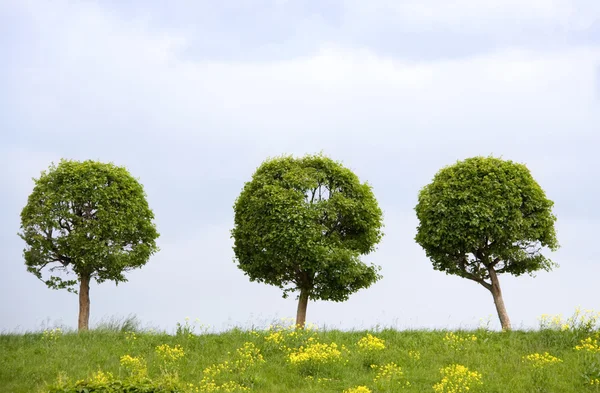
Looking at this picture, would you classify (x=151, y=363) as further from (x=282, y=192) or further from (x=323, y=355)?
(x=282, y=192)

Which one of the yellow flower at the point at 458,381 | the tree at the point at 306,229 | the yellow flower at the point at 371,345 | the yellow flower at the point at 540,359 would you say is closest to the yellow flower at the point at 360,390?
the yellow flower at the point at 458,381

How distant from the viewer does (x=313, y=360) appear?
1733 cm

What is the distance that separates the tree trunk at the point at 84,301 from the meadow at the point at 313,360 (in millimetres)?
3625

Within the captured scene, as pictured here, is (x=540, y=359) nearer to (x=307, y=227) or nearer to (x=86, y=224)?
(x=307, y=227)

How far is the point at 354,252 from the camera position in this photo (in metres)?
26.2

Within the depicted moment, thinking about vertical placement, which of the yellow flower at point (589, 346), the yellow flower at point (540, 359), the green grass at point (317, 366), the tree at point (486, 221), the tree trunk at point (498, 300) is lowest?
the green grass at point (317, 366)

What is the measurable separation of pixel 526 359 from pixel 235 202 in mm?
14986

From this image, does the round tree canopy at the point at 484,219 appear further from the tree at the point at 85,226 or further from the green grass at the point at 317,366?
the tree at the point at 85,226

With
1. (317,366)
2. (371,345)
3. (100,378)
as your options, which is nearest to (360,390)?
(317,366)

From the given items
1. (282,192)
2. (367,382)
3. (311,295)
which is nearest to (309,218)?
(282,192)

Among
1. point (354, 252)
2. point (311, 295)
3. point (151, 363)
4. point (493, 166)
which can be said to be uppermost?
point (493, 166)

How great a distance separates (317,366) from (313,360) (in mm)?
213

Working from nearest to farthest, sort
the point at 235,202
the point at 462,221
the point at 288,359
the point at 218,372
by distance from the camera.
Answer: the point at 218,372 < the point at 288,359 < the point at 462,221 < the point at 235,202

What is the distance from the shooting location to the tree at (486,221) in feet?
82.3
